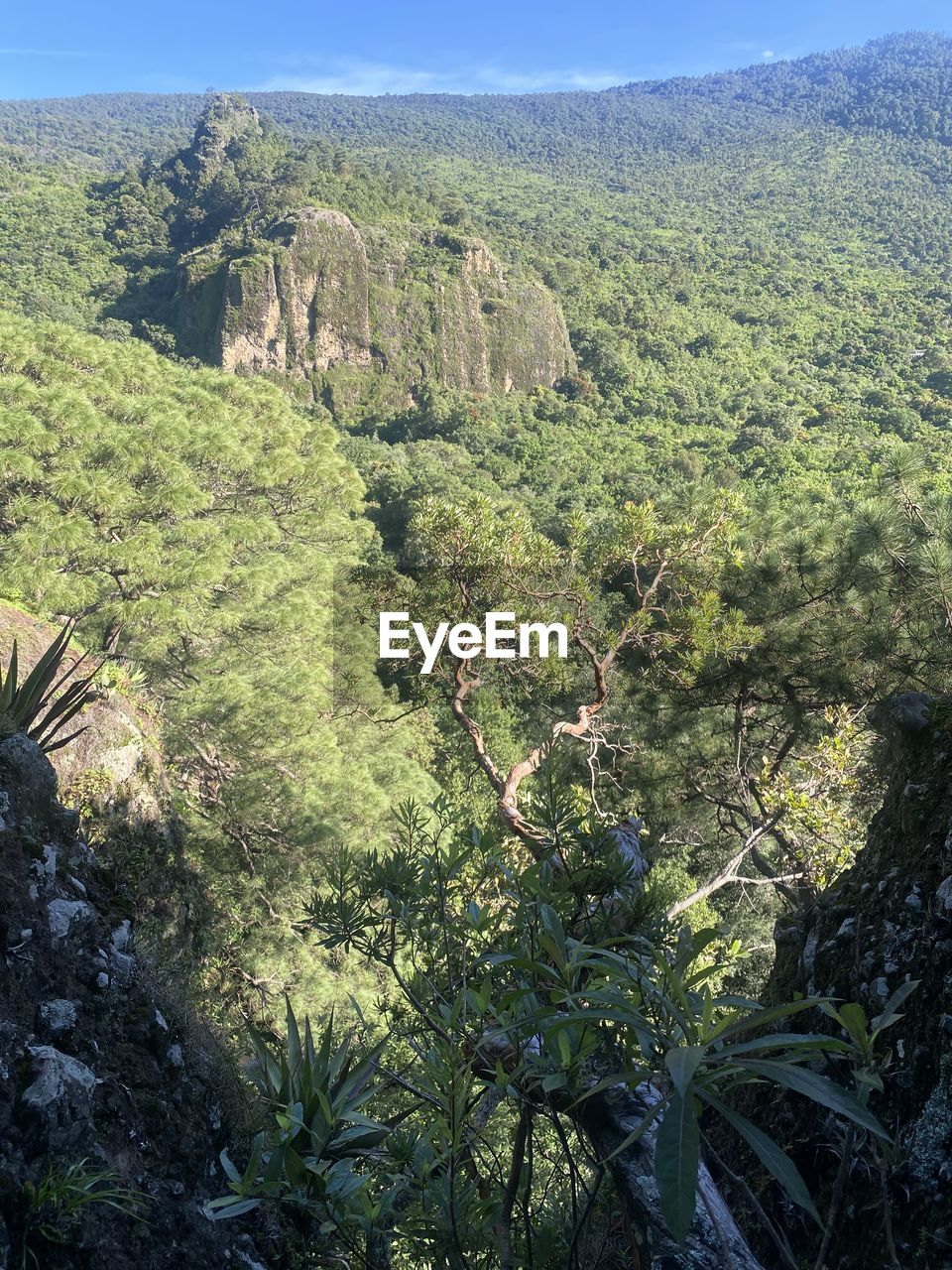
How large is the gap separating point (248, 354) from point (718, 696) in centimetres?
5021

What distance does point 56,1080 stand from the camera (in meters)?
1.31

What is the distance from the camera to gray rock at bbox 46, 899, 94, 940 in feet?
5.51

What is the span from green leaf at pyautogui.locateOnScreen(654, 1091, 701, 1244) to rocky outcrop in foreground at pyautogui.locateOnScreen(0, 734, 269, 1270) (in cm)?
91

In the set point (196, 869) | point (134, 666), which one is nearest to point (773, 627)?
point (196, 869)

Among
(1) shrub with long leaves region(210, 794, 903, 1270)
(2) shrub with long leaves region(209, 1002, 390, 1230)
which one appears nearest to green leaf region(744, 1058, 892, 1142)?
(1) shrub with long leaves region(210, 794, 903, 1270)

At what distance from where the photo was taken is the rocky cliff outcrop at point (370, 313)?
49594 millimetres

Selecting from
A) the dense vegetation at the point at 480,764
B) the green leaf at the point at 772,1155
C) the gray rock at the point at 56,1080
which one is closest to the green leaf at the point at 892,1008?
the dense vegetation at the point at 480,764

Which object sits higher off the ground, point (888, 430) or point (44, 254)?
point (44, 254)

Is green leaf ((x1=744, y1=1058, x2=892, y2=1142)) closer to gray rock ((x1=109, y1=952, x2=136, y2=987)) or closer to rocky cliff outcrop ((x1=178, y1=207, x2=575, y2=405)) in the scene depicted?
gray rock ((x1=109, y1=952, x2=136, y2=987))

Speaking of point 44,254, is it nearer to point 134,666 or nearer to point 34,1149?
point 134,666

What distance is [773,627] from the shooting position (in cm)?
536

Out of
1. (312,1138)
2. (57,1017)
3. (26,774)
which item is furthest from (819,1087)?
(26,774)

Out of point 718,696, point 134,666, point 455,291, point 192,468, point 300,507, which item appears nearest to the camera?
point 718,696

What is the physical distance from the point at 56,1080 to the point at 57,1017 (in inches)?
8.1
